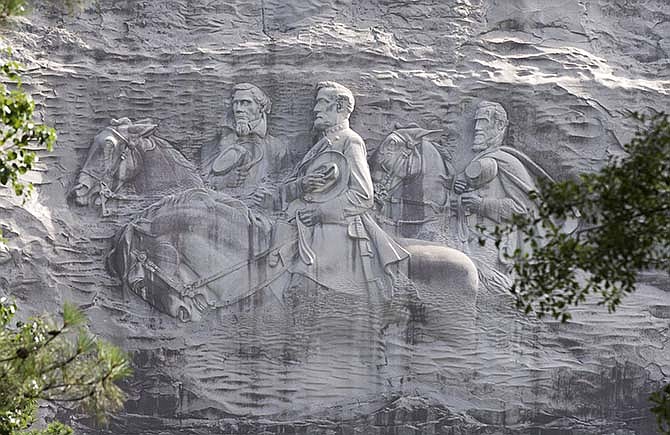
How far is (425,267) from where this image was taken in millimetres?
11328

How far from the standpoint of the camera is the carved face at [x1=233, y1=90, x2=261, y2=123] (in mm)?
11609

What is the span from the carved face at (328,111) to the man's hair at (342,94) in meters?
0.03

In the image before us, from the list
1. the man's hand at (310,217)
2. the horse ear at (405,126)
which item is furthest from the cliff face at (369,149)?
the man's hand at (310,217)

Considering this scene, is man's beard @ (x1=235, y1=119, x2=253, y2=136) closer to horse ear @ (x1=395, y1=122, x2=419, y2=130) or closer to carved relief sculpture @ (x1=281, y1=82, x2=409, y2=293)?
carved relief sculpture @ (x1=281, y1=82, x2=409, y2=293)

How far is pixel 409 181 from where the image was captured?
11.6 m

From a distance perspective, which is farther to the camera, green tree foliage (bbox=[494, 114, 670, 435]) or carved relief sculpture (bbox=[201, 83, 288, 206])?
carved relief sculpture (bbox=[201, 83, 288, 206])

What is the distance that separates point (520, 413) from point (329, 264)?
1810 millimetres

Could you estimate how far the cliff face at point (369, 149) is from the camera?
1127 cm

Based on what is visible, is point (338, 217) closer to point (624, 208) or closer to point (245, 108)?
point (245, 108)

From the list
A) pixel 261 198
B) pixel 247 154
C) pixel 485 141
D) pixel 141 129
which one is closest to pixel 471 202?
pixel 485 141

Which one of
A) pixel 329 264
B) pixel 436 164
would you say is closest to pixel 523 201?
pixel 436 164

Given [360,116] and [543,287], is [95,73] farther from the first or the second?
[543,287]

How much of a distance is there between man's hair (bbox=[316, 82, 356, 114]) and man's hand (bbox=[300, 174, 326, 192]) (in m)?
0.60

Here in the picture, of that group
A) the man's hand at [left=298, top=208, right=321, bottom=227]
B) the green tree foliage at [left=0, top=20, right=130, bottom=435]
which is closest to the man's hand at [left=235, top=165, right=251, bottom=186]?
the man's hand at [left=298, top=208, right=321, bottom=227]
